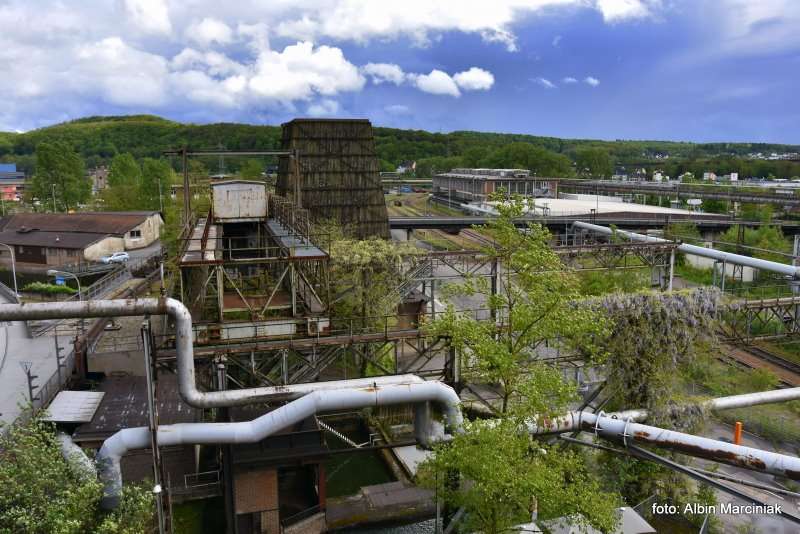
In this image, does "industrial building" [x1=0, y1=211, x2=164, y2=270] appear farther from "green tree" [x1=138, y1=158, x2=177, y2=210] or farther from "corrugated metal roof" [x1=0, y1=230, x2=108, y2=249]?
"green tree" [x1=138, y1=158, x2=177, y2=210]

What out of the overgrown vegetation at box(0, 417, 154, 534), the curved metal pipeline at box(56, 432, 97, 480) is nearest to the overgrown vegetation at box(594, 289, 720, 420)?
the overgrown vegetation at box(0, 417, 154, 534)

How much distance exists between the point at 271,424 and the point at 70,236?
151 feet

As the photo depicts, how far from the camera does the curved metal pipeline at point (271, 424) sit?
13484 millimetres

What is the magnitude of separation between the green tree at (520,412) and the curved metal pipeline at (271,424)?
1779mm

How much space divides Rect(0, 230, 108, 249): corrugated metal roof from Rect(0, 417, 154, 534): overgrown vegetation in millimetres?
43530

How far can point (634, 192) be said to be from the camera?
286ft

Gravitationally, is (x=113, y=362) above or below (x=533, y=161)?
below

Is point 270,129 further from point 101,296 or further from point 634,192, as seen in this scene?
point 101,296

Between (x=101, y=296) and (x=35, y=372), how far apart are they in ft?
39.4

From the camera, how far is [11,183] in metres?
134

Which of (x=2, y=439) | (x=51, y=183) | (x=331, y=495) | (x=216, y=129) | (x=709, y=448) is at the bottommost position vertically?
(x=331, y=495)

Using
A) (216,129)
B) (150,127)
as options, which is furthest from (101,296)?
(150,127)

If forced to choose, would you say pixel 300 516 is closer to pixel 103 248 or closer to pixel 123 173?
pixel 103 248

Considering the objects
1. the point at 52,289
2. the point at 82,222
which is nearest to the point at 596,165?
the point at 82,222
